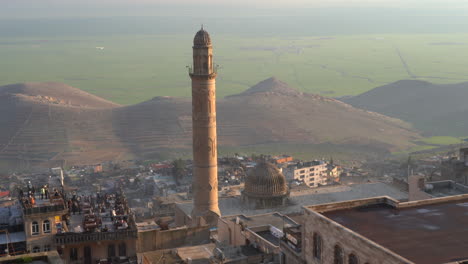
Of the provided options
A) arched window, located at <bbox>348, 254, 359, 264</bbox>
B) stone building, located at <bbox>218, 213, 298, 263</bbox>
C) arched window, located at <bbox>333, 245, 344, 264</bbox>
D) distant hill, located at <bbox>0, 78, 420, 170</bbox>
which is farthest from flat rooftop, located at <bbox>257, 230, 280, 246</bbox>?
distant hill, located at <bbox>0, 78, 420, 170</bbox>

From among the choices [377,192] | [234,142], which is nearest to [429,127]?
[234,142]

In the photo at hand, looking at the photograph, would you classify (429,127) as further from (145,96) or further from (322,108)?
(145,96)

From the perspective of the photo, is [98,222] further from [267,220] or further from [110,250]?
[267,220]

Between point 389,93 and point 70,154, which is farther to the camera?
point 389,93

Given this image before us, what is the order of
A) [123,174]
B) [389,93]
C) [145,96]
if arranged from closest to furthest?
[123,174]
[389,93]
[145,96]

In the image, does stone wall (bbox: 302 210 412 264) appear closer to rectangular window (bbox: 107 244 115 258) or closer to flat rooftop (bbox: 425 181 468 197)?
rectangular window (bbox: 107 244 115 258)

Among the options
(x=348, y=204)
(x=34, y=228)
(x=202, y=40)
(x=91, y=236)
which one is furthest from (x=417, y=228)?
(x=202, y=40)
